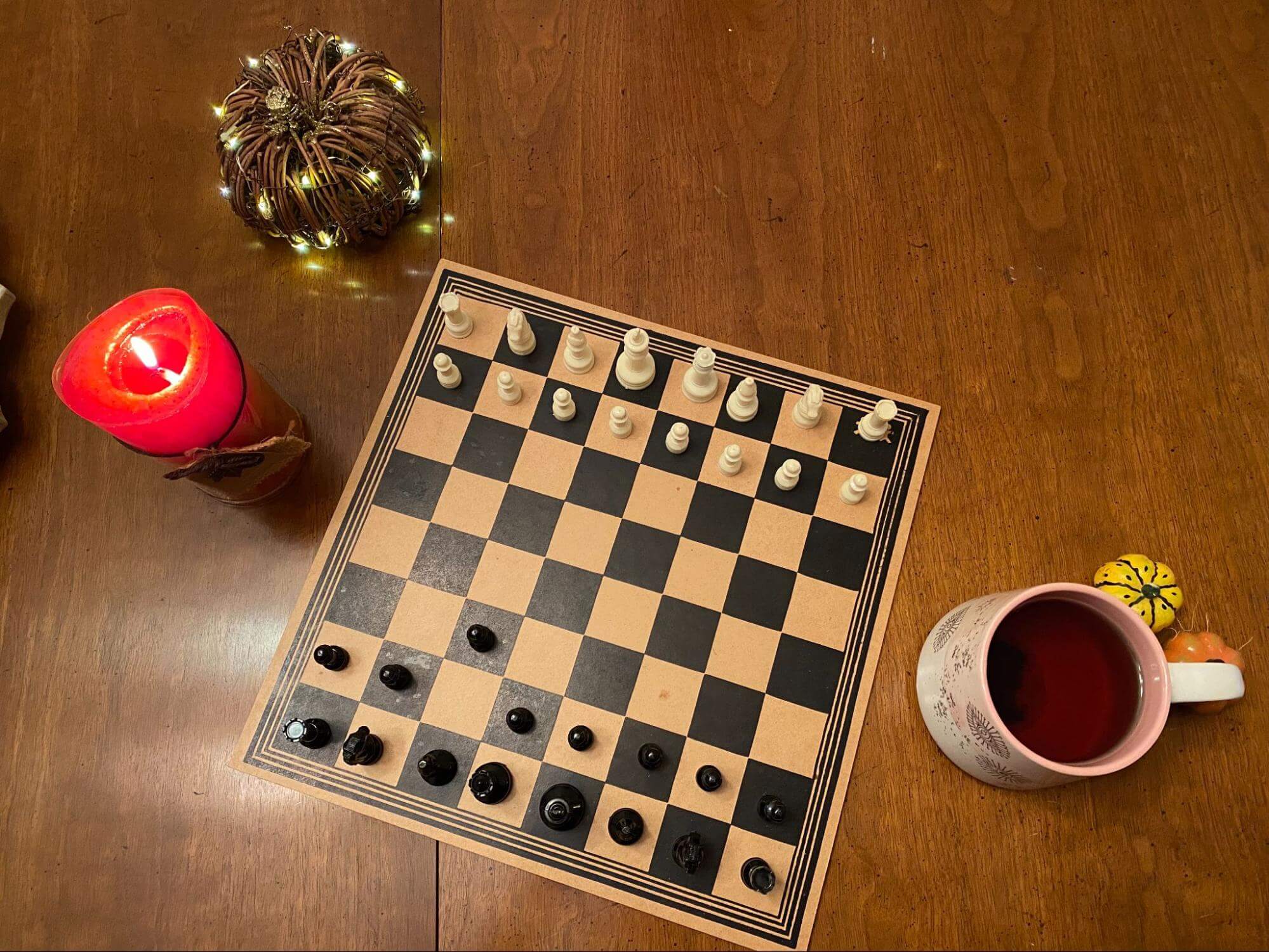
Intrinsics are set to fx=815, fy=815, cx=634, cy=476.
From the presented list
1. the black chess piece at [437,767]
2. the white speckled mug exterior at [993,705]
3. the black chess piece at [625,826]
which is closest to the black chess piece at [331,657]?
the black chess piece at [437,767]

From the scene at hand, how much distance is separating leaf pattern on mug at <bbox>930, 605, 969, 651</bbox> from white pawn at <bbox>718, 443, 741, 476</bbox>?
1.03 ft

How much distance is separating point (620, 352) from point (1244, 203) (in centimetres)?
91

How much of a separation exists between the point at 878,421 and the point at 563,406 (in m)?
0.41

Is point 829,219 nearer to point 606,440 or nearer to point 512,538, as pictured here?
point 606,440

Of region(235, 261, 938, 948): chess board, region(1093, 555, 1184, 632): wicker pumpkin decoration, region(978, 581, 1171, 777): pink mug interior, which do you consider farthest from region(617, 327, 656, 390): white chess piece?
region(1093, 555, 1184, 632): wicker pumpkin decoration

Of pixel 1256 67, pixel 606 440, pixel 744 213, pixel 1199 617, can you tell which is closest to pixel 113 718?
pixel 606 440

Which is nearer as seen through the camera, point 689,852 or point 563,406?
point 689,852

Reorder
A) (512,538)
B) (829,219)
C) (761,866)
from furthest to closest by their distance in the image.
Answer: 1. (829,219)
2. (512,538)
3. (761,866)

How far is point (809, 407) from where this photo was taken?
3.44ft

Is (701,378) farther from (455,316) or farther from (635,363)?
(455,316)

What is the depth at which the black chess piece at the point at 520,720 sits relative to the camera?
958 mm

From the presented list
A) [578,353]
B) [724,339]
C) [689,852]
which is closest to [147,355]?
[578,353]

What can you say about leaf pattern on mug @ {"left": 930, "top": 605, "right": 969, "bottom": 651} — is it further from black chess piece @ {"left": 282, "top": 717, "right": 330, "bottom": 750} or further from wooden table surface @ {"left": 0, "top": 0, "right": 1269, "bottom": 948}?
black chess piece @ {"left": 282, "top": 717, "right": 330, "bottom": 750}

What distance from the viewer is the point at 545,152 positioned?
3.83 feet
